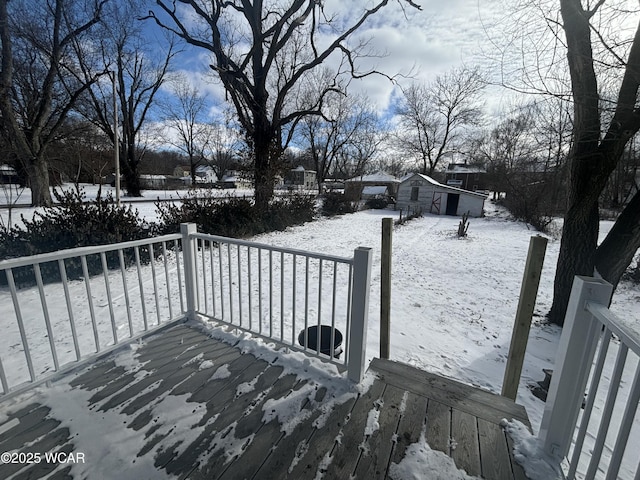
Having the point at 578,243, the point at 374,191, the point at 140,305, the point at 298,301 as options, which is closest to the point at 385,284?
the point at 298,301

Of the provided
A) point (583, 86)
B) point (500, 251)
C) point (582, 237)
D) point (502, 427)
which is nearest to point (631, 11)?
point (583, 86)

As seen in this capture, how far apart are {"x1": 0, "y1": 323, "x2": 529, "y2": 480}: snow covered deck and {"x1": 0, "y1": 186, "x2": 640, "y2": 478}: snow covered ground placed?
0.83 ft

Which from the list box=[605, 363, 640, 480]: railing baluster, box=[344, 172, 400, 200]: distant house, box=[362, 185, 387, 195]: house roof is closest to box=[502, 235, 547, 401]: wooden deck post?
box=[605, 363, 640, 480]: railing baluster

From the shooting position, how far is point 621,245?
12.2 feet

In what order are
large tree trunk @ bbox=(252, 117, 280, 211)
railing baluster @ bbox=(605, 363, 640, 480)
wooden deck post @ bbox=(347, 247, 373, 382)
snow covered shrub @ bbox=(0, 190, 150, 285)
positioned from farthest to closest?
large tree trunk @ bbox=(252, 117, 280, 211) → snow covered shrub @ bbox=(0, 190, 150, 285) → wooden deck post @ bbox=(347, 247, 373, 382) → railing baluster @ bbox=(605, 363, 640, 480)

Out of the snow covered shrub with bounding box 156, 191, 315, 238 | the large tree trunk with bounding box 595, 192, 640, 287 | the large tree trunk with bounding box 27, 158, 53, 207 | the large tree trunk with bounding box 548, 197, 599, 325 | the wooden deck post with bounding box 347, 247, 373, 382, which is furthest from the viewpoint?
the large tree trunk with bounding box 27, 158, 53, 207

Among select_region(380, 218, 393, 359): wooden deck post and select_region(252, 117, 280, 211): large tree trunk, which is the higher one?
select_region(252, 117, 280, 211): large tree trunk

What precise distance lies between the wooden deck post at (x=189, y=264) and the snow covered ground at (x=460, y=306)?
1.71 meters

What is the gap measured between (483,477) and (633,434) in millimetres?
2357

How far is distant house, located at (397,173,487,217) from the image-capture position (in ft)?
62.8

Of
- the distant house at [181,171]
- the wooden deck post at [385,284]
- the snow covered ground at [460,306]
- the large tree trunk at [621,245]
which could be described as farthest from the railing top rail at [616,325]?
the distant house at [181,171]

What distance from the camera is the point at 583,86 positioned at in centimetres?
345

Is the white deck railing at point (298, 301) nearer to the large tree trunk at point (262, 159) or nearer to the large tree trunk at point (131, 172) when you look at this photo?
the large tree trunk at point (262, 159)

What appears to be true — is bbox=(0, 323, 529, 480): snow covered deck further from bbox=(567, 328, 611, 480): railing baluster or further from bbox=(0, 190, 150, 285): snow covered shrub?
bbox=(0, 190, 150, 285): snow covered shrub
